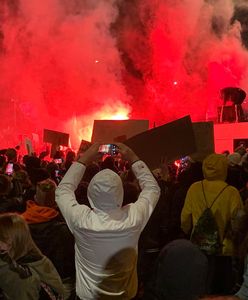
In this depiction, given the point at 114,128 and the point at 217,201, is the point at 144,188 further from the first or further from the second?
the point at 114,128

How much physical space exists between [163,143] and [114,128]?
208cm

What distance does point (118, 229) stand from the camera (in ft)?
9.85

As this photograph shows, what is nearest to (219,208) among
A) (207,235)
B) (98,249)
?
(207,235)

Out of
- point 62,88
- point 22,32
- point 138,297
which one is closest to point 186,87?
point 62,88

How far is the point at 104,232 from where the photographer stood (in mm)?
3004

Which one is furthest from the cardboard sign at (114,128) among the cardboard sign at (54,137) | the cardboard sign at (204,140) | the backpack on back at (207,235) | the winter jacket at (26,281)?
the cardboard sign at (54,137)

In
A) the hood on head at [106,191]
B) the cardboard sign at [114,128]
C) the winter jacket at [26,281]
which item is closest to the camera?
the winter jacket at [26,281]

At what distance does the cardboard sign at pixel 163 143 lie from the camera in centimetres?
→ 467

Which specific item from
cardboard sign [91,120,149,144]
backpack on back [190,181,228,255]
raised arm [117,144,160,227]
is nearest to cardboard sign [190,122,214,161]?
cardboard sign [91,120,149,144]

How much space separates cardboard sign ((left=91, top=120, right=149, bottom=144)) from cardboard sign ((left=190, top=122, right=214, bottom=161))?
2.81ft

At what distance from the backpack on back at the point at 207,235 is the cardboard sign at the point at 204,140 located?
2.08 metres

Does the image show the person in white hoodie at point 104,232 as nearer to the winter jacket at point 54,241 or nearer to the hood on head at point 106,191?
the hood on head at point 106,191

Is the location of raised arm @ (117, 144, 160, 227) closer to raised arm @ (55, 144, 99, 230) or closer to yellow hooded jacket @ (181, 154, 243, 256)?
raised arm @ (55, 144, 99, 230)

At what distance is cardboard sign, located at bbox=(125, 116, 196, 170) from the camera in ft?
15.3
